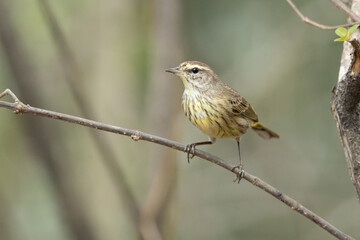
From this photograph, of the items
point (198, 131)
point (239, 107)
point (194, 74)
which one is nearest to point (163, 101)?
point (194, 74)

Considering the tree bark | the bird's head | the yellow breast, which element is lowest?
the tree bark

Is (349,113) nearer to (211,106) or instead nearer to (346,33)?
(346,33)

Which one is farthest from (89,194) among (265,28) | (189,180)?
(265,28)

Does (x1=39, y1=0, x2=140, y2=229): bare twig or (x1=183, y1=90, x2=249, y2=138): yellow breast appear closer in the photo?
(x1=183, y1=90, x2=249, y2=138): yellow breast

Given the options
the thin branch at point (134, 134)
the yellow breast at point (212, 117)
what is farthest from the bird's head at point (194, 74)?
the thin branch at point (134, 134)

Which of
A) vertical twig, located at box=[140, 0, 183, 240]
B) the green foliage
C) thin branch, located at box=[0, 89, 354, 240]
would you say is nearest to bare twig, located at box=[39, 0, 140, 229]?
vertical twig, located at box=[140, 0, 183, 240]

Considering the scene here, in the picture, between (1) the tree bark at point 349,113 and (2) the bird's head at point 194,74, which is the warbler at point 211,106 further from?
(1) the tree bark at point 349,113

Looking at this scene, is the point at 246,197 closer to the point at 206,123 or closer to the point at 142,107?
the point at 142,107

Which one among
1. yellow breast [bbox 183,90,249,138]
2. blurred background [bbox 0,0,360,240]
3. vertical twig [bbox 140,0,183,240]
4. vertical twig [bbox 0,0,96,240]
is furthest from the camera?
blurred background [bbox 0,0,360,240]

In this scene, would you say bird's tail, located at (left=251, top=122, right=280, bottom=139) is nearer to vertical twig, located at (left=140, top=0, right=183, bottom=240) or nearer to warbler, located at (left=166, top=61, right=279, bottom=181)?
warbler, located at (left=166, top=61, right=279, bottom=181)
